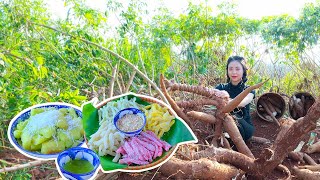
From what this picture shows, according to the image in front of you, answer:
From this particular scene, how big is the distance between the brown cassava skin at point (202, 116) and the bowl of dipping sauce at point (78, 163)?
3.91ft

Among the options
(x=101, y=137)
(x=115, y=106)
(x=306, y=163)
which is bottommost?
(x=306, y=163)

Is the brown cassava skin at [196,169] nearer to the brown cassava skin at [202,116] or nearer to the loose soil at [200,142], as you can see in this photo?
the loose soil at [200,142]

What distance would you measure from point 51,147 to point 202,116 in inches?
53.3

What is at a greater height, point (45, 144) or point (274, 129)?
point (45, 144)

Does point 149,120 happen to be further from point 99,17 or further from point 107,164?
point 99,17

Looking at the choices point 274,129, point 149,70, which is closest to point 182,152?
point 274,129

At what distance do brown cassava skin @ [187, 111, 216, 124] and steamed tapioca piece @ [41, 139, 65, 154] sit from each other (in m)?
1.22

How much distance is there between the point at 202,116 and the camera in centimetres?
263

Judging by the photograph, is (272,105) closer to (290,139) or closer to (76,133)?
(290,139)

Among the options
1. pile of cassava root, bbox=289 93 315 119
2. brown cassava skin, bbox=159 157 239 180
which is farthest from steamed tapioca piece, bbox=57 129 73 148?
pile of cassava root, bbox=289 93 315 119

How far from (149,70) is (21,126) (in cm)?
276

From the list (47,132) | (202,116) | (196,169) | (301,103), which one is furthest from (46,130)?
(301,103)

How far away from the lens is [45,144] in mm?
1530

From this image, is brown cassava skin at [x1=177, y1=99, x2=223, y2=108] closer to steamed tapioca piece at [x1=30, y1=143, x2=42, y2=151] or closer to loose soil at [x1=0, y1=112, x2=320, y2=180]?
loose soil at [x1=0, y1=112, x2=320, y2=180]
